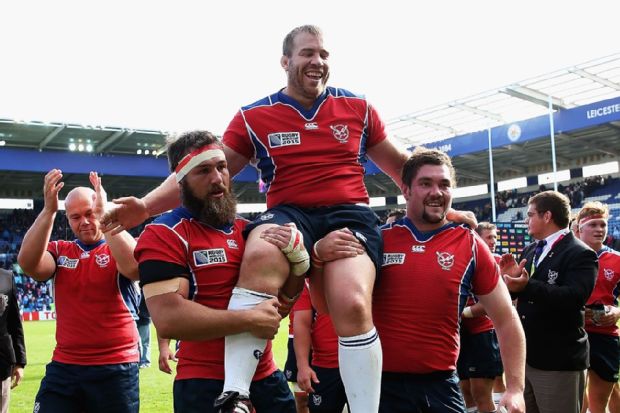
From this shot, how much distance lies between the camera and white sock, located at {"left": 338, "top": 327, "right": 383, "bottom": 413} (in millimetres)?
3070

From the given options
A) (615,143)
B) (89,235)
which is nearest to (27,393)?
(89,235)

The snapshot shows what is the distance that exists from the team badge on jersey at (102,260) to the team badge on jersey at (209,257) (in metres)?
1.88

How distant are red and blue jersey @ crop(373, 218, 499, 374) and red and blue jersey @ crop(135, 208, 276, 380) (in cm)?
71

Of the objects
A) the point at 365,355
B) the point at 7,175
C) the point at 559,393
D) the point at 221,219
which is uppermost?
the point at 7,175

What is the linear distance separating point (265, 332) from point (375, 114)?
1567mm

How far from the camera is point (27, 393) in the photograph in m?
9.91

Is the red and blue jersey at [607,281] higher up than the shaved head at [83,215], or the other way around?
the shaved head at [83,215]

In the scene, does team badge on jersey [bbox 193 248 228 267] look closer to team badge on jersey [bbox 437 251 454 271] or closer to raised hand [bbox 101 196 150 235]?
raised hand [bbox 101 196 150 235]

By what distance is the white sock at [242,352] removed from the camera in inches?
115

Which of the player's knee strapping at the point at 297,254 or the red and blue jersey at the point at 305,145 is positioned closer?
the player's knee strapping at the point at 297,254

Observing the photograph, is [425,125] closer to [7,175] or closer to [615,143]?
[615,143]

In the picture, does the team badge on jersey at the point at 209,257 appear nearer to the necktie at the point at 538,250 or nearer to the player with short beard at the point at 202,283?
the player with short beard at the point at 202,283

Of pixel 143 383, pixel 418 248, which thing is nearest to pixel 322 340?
pixel 418 248

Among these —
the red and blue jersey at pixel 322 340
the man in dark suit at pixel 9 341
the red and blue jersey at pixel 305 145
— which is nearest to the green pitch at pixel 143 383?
the man in dark suit at pixel 9 341
